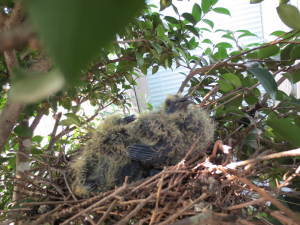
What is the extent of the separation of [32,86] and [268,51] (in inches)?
33.3

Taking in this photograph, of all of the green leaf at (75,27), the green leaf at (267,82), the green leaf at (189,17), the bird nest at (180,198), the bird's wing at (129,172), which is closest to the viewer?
the green leaf at (75,27)

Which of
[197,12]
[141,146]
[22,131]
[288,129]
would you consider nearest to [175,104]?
[141,146]

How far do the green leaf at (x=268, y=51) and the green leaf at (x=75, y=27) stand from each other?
83 cm

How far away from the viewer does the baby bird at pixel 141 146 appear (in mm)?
616

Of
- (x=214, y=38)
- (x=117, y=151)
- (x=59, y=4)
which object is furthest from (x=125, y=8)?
(x=214, y=38)

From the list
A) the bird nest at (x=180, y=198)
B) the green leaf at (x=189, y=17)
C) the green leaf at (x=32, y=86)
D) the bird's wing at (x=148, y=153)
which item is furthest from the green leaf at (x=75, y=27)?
the green leaf at (x=189, y=17)

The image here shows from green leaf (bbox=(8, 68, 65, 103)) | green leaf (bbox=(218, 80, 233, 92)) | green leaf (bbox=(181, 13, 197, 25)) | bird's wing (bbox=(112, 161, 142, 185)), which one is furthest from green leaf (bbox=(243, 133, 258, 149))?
green leaf (bbox=(8, 68, 65, 103))

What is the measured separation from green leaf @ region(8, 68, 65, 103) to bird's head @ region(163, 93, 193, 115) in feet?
2.03

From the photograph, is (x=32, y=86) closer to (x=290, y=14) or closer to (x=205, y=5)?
(x=290, y=14)

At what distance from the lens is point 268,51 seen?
763 mm

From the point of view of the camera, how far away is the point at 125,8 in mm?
81

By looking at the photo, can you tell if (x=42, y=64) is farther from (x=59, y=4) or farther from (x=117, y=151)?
Answer: (x=117, y=151)

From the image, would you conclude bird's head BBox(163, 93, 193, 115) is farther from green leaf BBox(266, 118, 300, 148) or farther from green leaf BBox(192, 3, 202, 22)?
green leaf BBox(192, 3, 202, 22)

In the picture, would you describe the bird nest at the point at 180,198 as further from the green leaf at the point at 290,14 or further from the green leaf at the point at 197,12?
the green leaf at the point at 197,12
